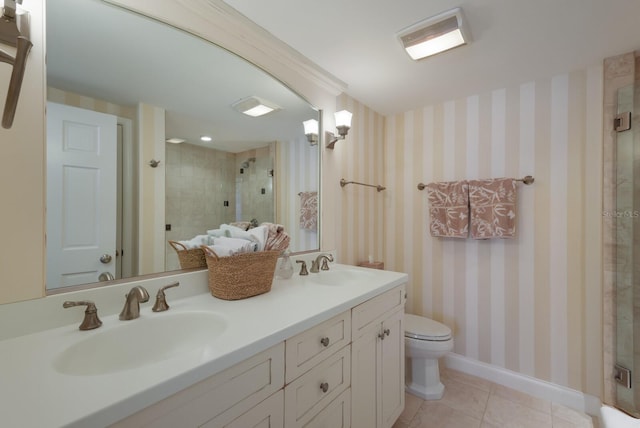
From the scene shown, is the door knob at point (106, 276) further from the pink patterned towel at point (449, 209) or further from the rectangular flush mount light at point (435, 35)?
the pink patterned towel at point (449, 209)

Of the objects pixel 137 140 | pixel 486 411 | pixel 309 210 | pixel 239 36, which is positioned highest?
pixel 239 36

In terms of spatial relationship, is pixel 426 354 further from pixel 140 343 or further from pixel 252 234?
pixel 140 343

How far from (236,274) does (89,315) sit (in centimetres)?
46

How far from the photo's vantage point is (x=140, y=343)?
87 centimetres

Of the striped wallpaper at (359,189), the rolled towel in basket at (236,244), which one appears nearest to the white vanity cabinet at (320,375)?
the rolled towel in basket at (236,244)

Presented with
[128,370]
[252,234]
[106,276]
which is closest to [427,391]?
[252,234]

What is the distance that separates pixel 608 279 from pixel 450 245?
89 cm

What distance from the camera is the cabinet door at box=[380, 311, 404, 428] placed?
4.49 ft

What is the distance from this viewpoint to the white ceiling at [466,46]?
1218 millimetres

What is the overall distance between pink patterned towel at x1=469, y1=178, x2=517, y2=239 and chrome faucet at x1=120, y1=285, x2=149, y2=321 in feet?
6.75

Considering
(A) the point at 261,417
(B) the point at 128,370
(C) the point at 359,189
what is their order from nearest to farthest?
(B) the point at 128,370
(A) the point at 261,417
(C) the point at 359,189

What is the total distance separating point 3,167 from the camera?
754 millimetres

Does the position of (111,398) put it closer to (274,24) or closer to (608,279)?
(274,24)

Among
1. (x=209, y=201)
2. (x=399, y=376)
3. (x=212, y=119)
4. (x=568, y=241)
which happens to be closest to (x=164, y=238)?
(x=209, y=201)
